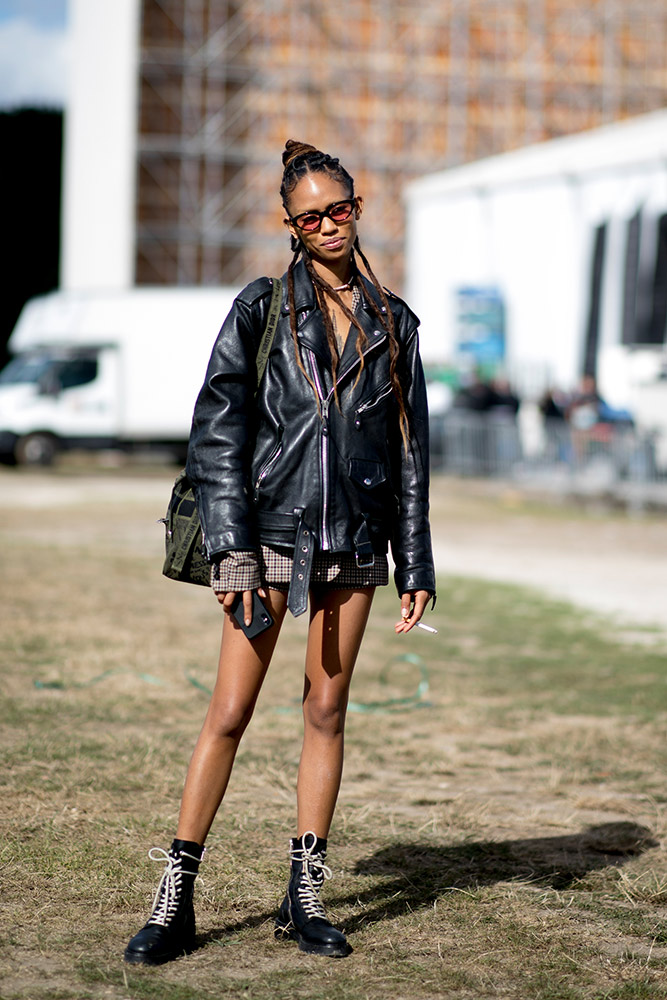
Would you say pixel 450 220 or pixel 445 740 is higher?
pixel 450 220

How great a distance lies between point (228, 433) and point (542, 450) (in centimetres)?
1916

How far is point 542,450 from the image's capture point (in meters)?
22.6

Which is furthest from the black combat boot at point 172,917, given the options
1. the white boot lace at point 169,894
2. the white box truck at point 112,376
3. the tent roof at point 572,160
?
the white box truck at point 112,376

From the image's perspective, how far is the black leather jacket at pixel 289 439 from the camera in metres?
3.77

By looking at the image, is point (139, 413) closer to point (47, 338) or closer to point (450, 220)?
point (47, 338)

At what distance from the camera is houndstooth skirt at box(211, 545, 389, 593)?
3.77 meters

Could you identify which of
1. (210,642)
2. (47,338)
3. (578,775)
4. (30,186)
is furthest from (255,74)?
(578,775)

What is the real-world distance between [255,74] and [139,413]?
16.4 metres

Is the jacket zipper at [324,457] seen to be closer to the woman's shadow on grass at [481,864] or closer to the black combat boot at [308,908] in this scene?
the black combat boot at [308,908]

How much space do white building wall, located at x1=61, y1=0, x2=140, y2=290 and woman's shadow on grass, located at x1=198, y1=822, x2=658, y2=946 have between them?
35272 millimetres

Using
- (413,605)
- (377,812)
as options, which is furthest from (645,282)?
(413,605)

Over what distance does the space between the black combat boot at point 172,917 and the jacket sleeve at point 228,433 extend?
758 mm

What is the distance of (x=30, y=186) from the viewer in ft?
156

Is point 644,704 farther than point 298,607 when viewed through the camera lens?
Yes
